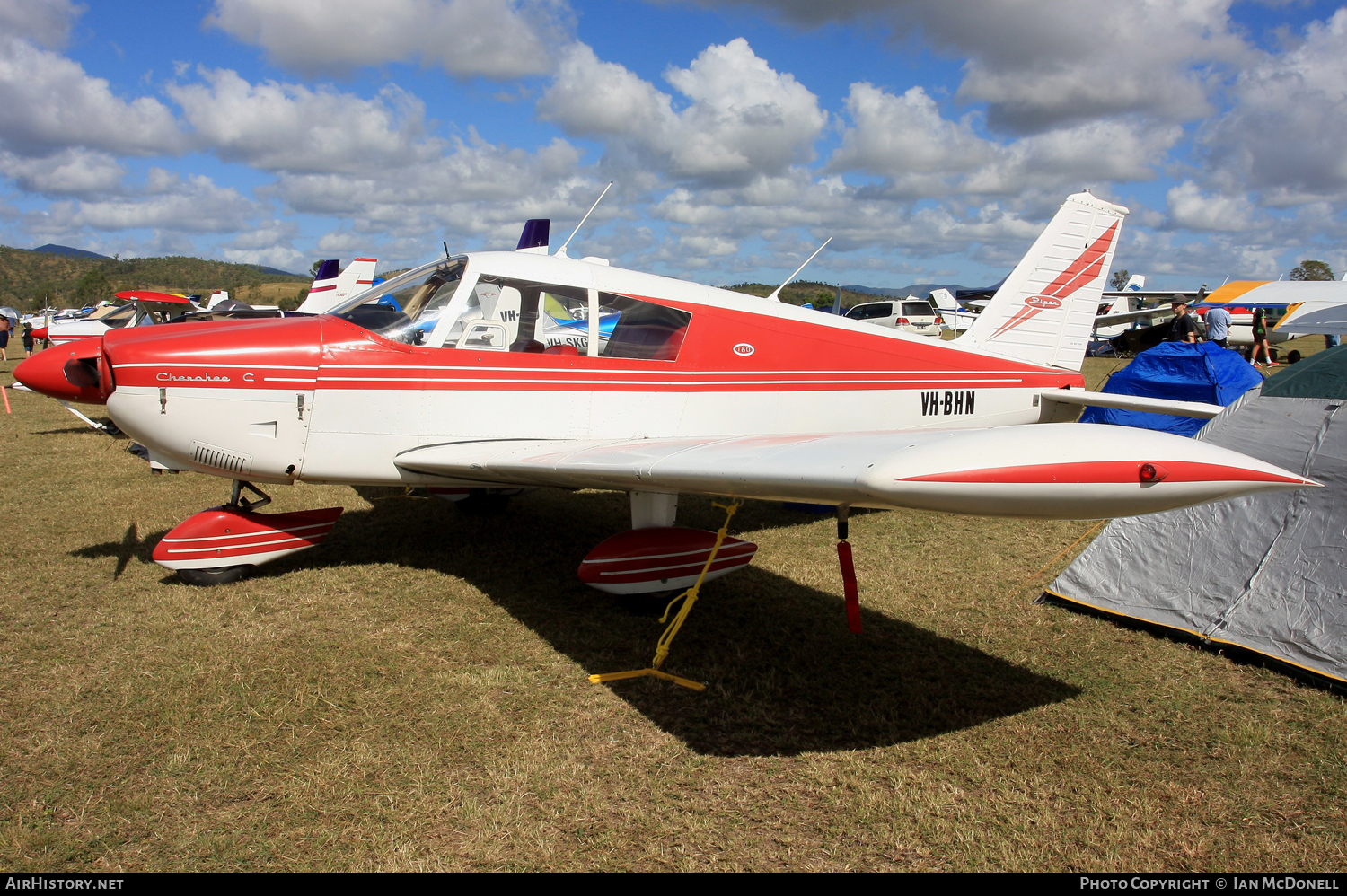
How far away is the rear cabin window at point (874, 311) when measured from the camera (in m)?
29.7

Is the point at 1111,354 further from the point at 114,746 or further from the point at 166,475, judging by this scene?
the point at 114,746

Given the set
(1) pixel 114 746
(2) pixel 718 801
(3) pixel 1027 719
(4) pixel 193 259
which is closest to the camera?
(2) pixel 718 801

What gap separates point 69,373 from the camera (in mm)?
4383

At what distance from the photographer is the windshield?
4711 mm

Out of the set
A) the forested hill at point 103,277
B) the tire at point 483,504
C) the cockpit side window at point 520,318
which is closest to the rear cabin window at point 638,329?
the cockpit side window at point 520,318

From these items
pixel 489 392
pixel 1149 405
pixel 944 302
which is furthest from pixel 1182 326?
pixel 944 302

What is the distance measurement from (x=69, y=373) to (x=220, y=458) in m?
0.97

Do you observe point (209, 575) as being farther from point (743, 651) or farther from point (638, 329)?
point (743, 651)

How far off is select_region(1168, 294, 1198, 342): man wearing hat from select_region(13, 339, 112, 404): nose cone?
1192 centimetres

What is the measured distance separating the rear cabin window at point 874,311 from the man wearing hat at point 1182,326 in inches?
741

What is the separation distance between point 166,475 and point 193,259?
460 feet

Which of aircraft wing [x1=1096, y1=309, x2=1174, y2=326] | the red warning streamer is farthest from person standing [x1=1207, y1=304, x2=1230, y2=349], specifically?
aircraft wing [x1=1096, y1=309, x2=1174, y2=326]
